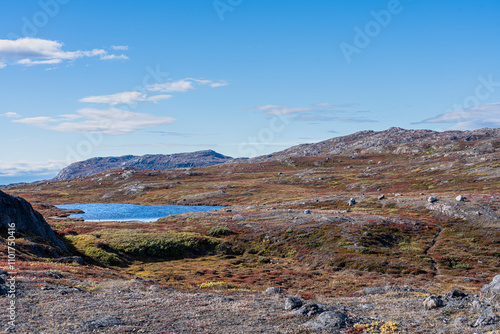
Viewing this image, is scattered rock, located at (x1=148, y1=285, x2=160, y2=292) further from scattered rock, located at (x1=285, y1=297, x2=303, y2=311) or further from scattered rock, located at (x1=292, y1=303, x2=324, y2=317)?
scattered rock, located at (x1=292, y1=303, x2=324, y2=317)

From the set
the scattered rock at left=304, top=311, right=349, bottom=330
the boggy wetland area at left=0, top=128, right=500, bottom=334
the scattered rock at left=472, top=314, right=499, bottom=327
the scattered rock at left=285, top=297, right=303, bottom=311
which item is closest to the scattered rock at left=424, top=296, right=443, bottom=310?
the boggy wetland area at left=0, top=128, right=500, bottom=334

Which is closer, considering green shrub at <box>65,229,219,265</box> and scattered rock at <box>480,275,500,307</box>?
scattered rock at <box>480,275,500,307</box>

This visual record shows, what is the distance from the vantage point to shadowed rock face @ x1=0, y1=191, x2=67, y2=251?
45188 mm

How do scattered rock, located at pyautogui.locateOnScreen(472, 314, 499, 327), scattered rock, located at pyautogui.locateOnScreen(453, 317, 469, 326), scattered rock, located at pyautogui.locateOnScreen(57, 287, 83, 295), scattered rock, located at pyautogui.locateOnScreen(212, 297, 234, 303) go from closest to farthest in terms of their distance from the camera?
scattered rock, located at pyautogui.locateOnScreen(472, 314, 499, 327), scattered rock, located at pyautogui.locateOnScreen(453, 317, 469, 326), scattered rock, located at pyautogui.locateOnScreen(57, 287, 83, 295), scattered rock, located at pyautogui.locateOnScreen(212, 297, 234, 303)

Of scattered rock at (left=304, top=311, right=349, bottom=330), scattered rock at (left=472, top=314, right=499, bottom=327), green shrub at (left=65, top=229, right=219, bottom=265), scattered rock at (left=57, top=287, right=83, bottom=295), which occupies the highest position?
scattered rock at (left=57, top=287, right=83, bottom=295)

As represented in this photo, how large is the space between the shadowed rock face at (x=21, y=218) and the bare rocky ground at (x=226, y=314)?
82.9ft

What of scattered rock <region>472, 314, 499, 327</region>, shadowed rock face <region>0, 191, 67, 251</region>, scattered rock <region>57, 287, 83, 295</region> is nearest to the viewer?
scattered rock <region>472, 314, 499, 327</region>

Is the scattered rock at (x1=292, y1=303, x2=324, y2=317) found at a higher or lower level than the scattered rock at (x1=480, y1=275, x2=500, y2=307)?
lower

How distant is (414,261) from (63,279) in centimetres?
4956

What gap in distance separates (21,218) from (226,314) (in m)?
41.5

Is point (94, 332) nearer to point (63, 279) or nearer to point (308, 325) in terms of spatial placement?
point (308, 325)

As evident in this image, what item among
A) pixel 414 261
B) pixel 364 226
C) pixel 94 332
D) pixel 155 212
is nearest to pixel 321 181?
pixel 155 212

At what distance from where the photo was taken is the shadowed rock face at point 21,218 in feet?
148

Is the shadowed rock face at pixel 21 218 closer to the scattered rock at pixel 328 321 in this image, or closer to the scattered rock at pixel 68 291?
the scattered rock at pixel 68 291
